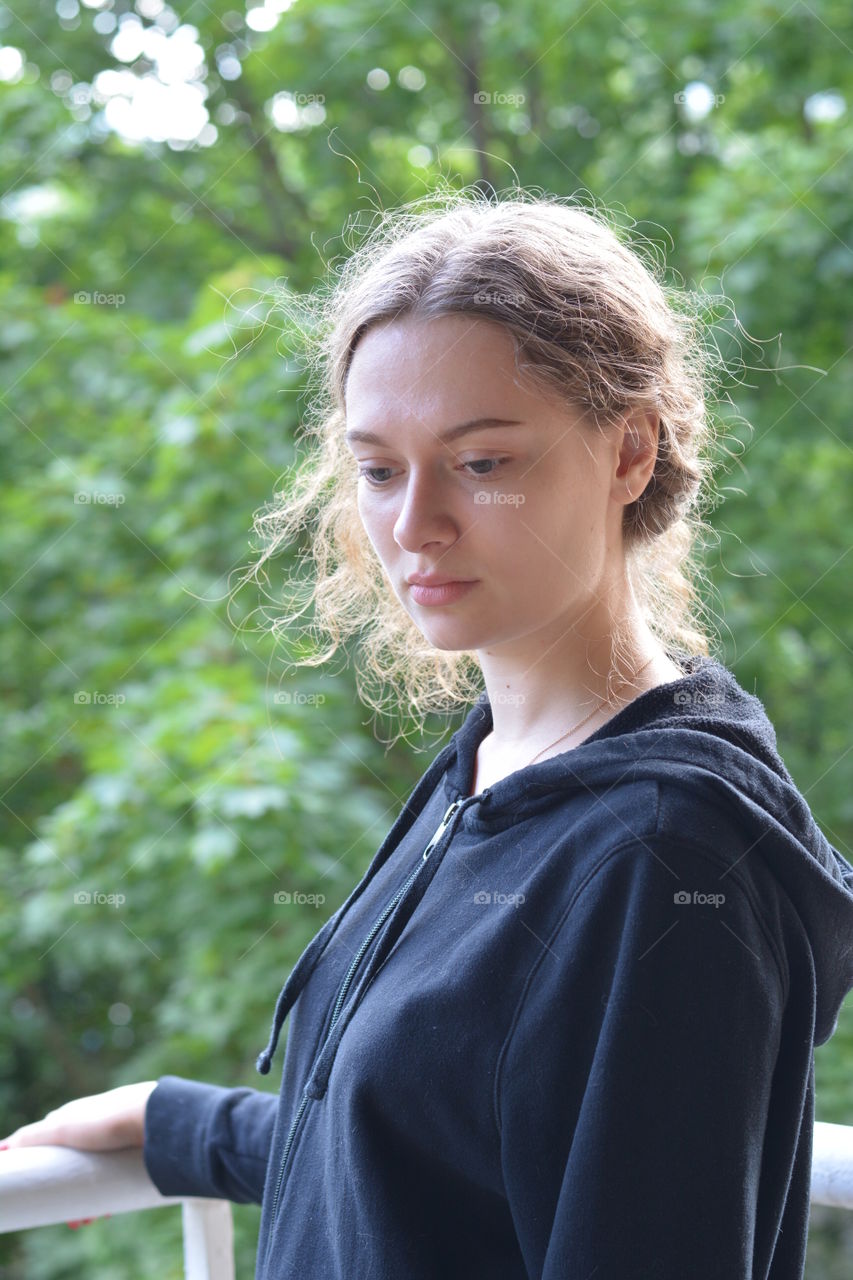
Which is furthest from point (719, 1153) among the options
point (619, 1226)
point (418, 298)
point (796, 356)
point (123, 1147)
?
point (796, 356)

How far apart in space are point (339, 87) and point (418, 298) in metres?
2.45

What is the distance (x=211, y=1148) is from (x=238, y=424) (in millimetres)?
1539

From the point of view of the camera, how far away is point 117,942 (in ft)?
8.56

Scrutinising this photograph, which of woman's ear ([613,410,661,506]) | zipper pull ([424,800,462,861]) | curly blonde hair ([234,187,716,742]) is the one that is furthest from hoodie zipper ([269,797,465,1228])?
woman's ear ([613,410,661,506])

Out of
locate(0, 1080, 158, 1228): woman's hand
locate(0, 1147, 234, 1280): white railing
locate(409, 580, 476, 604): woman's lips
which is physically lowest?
locate(0, 1147, 234, 1280): white railing

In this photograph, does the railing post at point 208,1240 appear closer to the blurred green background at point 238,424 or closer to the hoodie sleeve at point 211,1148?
the hoodie sleeve at point 211,1148

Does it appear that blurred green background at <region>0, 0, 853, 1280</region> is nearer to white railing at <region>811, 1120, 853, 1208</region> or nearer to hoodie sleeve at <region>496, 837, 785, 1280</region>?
white railing at <region>811, 1120, 853, 1208</region>

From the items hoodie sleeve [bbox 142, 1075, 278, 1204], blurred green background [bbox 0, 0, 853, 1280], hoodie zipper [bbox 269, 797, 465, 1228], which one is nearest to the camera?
hoodie zipper [bbox 269, 797, 465, 1228]

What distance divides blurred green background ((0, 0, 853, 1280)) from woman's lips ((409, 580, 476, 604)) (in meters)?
1.19

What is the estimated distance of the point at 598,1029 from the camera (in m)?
0.65

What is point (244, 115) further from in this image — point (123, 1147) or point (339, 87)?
point (123, 1147)

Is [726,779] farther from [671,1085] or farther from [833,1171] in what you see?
[833,1171]

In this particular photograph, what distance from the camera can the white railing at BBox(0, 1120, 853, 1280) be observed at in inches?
34.4

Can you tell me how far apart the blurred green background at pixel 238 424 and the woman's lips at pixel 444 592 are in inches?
46.8
